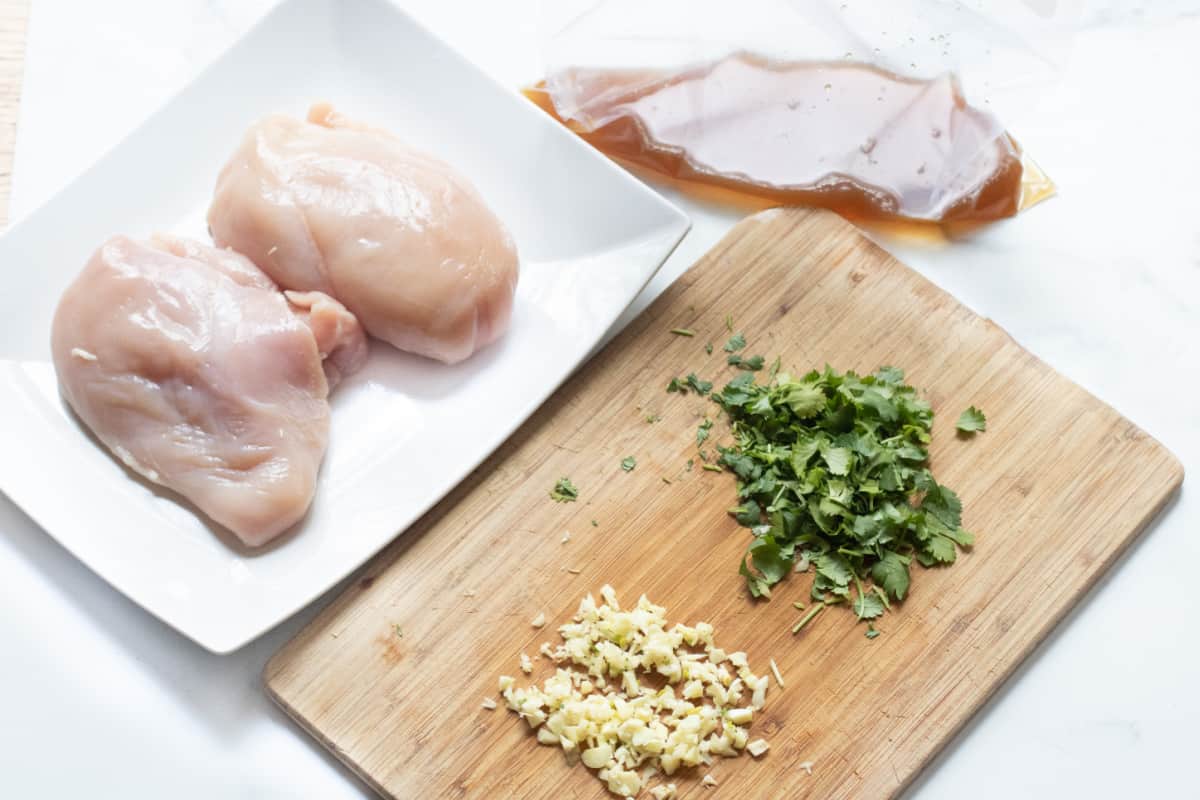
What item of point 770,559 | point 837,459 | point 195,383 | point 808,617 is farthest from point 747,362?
point 195,383

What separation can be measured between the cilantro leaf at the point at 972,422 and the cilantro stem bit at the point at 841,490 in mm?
64

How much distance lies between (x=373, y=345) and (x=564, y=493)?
46 cm

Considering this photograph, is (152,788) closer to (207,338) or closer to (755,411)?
(207,338)

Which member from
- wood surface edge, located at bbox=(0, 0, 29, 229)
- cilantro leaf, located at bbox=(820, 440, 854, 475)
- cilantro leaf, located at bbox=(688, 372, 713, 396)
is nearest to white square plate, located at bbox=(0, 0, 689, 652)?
cilantro leaf, located at bbox=(688, 372, 713, 396)

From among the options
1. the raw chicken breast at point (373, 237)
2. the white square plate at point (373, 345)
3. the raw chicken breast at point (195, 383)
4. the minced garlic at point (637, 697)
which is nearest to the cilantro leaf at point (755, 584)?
the minced garlic at point (637, 697)

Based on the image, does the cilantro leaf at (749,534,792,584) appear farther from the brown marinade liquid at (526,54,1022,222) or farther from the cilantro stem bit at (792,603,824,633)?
the brown marinade liquid at (526,54,1022,222)

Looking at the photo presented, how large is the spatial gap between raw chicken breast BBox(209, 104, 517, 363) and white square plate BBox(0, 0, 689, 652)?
0.39ft

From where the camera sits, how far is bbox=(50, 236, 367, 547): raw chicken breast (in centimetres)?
204

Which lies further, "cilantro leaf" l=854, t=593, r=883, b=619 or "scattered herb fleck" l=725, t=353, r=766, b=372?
"scattered herb fleck" l=725, t=353, r=766, b=372

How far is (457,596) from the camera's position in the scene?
2.09 m

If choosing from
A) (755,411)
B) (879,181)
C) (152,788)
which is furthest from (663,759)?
(879,181)

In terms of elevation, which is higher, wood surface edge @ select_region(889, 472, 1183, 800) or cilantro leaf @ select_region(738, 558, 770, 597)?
wood surface edge @ select_region(889, 472, 1183, 800)

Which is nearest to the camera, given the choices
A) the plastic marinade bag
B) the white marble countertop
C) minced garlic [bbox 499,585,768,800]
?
minced garlic [bbox 499,585,768,800]

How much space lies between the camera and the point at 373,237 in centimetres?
216
